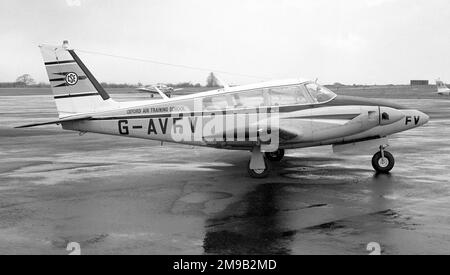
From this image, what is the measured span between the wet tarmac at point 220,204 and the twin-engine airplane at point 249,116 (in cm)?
84

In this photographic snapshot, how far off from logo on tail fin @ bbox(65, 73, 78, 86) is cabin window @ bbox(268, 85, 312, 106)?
17.7 feet

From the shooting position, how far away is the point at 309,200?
390 inches

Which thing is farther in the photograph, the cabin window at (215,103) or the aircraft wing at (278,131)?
the cabin window at (215,103)

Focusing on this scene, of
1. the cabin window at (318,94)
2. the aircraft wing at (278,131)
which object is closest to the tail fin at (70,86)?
the aircraft wing at (278,131)

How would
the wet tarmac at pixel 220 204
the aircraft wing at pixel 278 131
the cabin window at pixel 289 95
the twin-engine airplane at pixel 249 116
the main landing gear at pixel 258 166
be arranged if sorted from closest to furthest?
the wet tarmac at pixel 220 204
the aircraft wing at pixel 278 131
the main landing gear at pixel 258 166
the twin-engine airplane at pixel 249 116
the cabin window at pixel 289 95

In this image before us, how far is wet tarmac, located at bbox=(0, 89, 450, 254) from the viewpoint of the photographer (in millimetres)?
7227

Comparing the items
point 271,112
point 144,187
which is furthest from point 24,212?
point 271,112

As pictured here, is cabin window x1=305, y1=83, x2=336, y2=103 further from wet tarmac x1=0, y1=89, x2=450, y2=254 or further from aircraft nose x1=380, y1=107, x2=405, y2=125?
wet tarmac x1=0, y1=89, x2=450, y2=254

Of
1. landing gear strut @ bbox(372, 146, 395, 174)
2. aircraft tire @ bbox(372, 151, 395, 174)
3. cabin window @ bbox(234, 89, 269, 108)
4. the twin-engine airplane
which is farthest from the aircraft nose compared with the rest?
cabin window @ bbox(234, 89, 269, 108)

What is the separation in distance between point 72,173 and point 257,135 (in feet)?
16.9

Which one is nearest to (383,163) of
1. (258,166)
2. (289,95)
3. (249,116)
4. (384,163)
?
(384,163)

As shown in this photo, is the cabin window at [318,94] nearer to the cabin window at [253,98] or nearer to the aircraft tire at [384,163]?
the cabin window at [253,98]

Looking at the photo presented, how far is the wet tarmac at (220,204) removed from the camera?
723 cm

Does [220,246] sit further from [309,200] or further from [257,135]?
[257,135]
